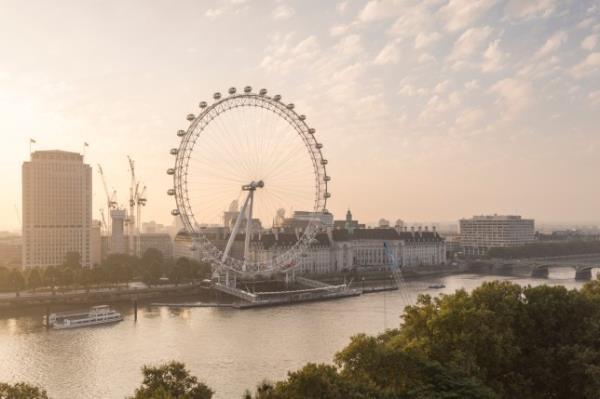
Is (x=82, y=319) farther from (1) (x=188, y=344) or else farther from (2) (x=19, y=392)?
(2) (x=19, y=392)

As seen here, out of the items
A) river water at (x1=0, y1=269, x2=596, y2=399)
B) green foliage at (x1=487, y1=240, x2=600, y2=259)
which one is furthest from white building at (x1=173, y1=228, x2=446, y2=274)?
river water at (x1=0, y1=269, x2=596, y2=399)

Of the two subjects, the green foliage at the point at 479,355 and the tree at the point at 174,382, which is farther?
the green foliage at the point at 479,355

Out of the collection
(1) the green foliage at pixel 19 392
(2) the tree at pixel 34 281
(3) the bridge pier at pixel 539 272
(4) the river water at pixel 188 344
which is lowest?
(4) the river water at pixel 188 344

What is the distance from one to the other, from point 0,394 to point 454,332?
1118 centimetres

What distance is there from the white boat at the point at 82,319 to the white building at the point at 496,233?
86.2 m

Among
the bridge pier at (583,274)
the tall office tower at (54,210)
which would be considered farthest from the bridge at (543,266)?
the tall office tower at (54,210)

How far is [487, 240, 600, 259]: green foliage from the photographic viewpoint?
284ft

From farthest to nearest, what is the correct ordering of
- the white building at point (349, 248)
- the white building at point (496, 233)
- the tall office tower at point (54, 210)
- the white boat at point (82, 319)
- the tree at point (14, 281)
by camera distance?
the white building at point (496, 233), the tall office tower at point (54, 210), the white building at point (349, 248), the tree at point (14, 281), the white boat at point (82, 319)

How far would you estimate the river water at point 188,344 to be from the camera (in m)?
23.5

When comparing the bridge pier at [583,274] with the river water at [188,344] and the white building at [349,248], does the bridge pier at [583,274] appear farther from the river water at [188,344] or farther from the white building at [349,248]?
the river water at [188,344]

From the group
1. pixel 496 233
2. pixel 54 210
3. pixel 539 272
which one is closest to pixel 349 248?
pixel 539 272

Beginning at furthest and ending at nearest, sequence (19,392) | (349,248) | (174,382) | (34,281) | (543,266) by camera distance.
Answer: (349,248), (543,266), (34,281), (174,382), (19,392)

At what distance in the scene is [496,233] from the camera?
117000 millimetres

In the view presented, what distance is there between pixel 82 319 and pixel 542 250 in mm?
73169
